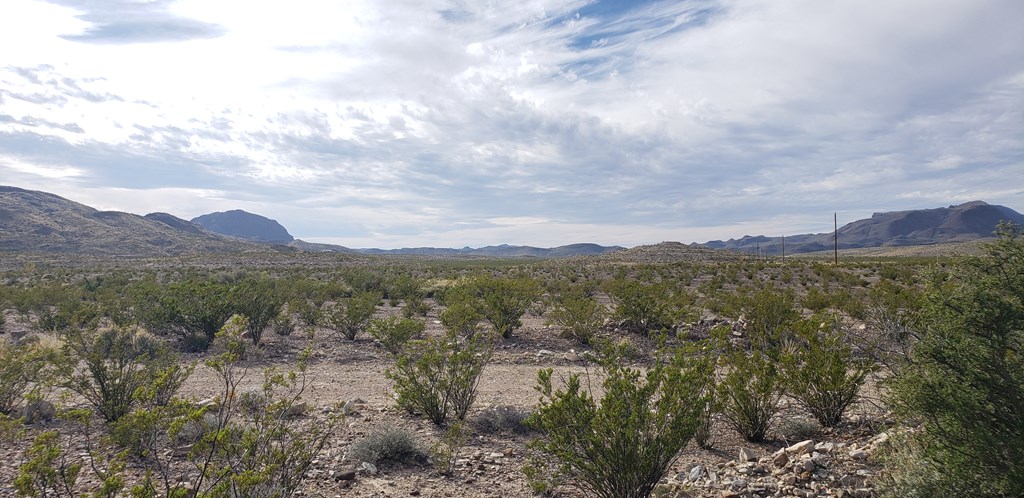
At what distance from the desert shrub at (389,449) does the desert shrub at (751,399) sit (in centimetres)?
431

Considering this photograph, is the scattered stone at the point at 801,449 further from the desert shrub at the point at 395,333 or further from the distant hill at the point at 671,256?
the distant hill at the point at 671,256

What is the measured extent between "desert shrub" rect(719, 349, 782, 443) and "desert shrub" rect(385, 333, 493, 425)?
13.1 feet

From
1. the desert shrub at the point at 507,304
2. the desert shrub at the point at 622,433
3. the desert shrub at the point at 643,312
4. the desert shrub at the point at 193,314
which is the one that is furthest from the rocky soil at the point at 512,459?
the desert shrub at the point at 643,312

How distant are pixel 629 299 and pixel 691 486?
11.8m

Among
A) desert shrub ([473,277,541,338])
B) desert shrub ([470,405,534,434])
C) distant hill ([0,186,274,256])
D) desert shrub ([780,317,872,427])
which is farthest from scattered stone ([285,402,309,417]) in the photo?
distant hill ([0,186,274,256])

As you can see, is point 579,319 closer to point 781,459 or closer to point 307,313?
point 307,313

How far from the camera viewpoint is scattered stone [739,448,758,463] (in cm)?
628

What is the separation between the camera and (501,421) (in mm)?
8242

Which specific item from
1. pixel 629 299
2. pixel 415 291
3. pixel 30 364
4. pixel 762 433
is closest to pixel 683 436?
pixel 762 433

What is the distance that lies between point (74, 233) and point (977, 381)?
126m

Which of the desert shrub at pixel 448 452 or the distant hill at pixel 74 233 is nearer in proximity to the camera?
the desert shrub at pixel 448 452

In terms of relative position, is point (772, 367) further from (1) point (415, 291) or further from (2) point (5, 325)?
(2) point (5, 325)

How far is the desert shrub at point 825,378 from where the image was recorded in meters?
7.42

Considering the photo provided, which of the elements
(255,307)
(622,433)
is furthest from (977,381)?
(255,307)
